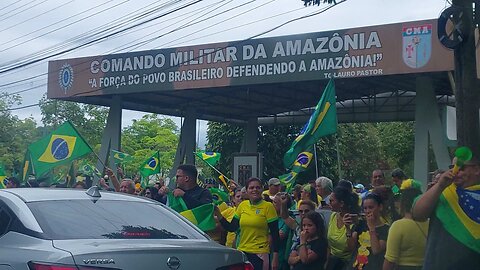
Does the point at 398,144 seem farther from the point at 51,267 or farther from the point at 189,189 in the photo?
the point at 51,267

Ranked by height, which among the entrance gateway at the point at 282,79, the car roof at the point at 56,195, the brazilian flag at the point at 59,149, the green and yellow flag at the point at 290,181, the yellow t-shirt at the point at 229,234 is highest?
the entrance gateway at the point at 282,79

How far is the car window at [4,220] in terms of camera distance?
564 cm

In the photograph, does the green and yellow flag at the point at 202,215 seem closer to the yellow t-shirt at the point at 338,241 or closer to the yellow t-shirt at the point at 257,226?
the yellow t-shirt at the point at 257,226

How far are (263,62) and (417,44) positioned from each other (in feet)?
14.0

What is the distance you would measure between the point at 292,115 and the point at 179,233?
80.1 feet

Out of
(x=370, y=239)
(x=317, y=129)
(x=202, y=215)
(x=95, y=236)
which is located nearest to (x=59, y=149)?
(x=317, y=129)

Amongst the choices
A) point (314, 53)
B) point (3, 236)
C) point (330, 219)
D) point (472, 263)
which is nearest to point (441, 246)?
point (472, 263)

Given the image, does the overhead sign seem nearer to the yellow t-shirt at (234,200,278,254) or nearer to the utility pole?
the yellow t-shirt at (234,200,278,254)

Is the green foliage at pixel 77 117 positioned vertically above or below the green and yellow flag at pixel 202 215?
above

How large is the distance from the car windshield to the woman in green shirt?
196 cm

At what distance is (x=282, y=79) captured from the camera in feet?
64.6

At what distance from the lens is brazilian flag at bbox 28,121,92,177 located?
550 inches

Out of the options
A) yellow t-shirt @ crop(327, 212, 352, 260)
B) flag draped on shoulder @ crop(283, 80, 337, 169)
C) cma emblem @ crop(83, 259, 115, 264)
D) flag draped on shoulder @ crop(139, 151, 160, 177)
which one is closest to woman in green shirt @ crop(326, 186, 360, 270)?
yellow t-shirt @ crop(327, 212, 352, 260)

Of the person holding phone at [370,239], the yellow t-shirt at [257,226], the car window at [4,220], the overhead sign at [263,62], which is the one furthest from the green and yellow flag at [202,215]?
Result: the overhead sign at [263,62]
